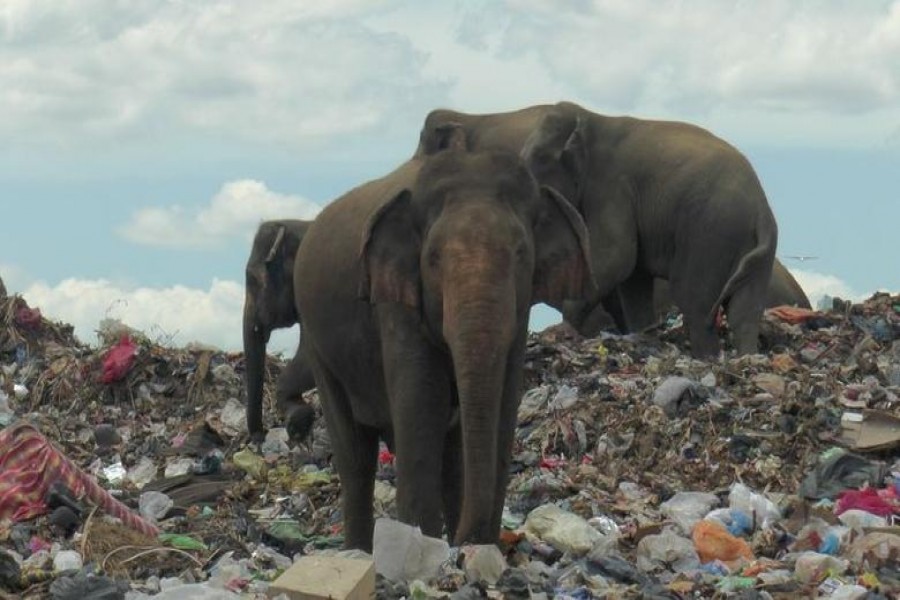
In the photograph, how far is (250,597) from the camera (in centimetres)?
673

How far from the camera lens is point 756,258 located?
1530cm

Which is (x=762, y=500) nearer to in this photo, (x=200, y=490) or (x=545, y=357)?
(x=200, y=490)

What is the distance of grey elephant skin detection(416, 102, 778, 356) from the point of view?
15.6 metres

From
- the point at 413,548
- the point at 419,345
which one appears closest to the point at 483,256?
the point at 419,345

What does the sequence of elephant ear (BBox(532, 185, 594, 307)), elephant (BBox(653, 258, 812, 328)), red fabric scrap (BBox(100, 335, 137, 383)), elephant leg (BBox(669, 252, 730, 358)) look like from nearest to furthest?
elephant ear (BBox(532, 185, 594, 307)) → elephant leg (BBox(669, 252, 730, 358)) → red fabric scrap (BBox(100, 335, 137, 383)) → elephant (BBox(653, 258, 812, 328))

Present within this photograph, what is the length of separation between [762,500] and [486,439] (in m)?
2.48

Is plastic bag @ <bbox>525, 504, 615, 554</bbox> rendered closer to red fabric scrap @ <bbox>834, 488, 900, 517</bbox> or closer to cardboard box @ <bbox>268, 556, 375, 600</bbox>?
red fabric scrap @ <bbox>834, 488, 900, 517</bbox>

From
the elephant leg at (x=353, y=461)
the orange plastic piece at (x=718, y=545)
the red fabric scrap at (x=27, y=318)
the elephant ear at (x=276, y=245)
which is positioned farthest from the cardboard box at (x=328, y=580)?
the red fabric scrap at (x=27, y=318)

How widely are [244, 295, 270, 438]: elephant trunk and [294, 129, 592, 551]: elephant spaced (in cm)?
554

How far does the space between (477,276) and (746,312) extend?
832 cm

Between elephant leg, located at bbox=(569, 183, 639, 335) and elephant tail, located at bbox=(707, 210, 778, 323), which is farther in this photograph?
elephant leg, located at bbox=(569, 183, 639, 335)

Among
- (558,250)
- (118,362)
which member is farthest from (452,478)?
(118,362)

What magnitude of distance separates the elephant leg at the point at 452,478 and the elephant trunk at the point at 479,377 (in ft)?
2.86

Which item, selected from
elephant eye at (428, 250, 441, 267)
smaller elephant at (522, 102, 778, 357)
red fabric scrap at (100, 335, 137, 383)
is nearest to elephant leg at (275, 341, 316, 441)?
smaller elephant at (522, 102, 778, 357)
